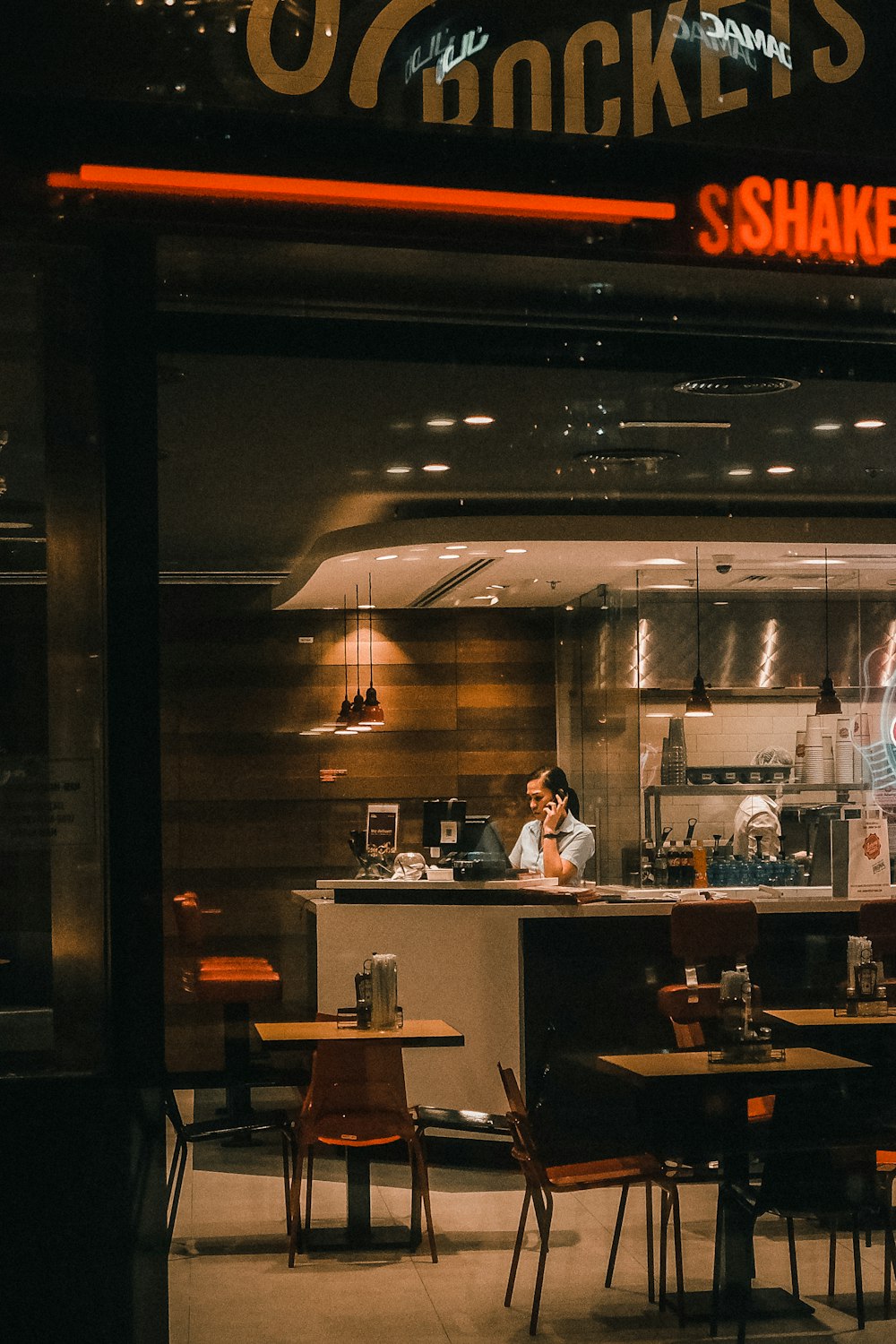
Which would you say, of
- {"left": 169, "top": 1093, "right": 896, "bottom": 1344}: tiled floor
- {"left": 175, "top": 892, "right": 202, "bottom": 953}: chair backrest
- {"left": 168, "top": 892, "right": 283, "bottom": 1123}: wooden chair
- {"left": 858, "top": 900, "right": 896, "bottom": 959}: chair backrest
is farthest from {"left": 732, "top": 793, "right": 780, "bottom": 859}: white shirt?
{"left": 175, "top": 892, "right": 202, "bottom": 953}: chair backrest

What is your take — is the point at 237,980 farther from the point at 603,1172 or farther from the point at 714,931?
the point at 714,931

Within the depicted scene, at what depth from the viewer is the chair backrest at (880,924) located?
5.18 meters

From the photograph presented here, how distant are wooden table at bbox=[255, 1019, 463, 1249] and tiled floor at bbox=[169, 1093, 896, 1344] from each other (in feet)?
0.14

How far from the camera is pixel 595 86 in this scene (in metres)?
3.62

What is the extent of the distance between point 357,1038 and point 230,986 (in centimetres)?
83

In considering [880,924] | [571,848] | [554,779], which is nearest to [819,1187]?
[880,924]

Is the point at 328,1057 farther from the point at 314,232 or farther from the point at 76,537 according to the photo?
the point at 314,232

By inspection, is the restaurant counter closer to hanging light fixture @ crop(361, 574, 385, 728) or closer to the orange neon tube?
hanging light fixture @ crop(361, 574, 385, 728)

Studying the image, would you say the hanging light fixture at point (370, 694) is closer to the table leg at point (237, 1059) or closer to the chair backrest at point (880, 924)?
the table leg at point (237, 1059)

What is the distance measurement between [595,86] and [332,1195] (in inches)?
121

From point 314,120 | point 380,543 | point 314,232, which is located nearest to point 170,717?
point 380,543

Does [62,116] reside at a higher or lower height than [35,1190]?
higher

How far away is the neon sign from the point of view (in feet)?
12.1

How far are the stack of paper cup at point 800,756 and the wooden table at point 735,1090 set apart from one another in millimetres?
1906
